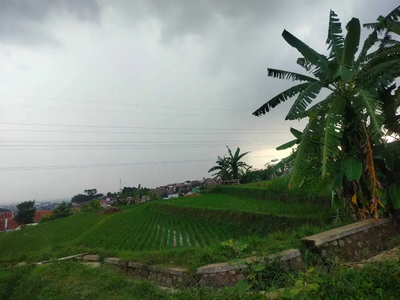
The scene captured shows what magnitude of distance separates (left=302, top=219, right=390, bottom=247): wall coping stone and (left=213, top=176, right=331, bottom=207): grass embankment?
9.78 feet

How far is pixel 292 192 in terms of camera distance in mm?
15312

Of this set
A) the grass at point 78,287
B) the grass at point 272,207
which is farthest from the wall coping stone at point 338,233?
the grass at point 272,207

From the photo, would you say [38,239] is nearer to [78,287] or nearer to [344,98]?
[78,287]

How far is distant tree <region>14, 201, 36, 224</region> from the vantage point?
41.3m

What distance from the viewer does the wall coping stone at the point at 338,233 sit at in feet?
17.0

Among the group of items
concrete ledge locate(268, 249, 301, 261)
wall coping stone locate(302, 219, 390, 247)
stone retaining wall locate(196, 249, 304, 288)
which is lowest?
stone retaining wall locate(196, 249, 304, 288)

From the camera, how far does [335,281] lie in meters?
3.03

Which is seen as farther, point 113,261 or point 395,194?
point 113,261

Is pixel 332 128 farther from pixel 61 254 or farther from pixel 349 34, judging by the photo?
pixel 61 254

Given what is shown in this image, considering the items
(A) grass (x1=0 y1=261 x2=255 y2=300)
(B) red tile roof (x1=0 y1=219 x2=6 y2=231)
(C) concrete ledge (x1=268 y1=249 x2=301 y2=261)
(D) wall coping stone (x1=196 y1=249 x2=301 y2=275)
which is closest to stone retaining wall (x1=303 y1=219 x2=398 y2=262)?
(C) concrete ledge (x1=268 y1=249 x2=301 y2=261)

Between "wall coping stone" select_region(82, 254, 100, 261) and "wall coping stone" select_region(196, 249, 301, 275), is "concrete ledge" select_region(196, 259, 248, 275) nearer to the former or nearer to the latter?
"wall coping stone" select_region(196, 249, 301, 275)

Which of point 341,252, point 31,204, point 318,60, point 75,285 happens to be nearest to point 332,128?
point 318,60

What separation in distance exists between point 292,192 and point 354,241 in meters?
10.0

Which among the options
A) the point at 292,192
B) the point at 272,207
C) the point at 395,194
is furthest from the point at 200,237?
the point at 292,192
